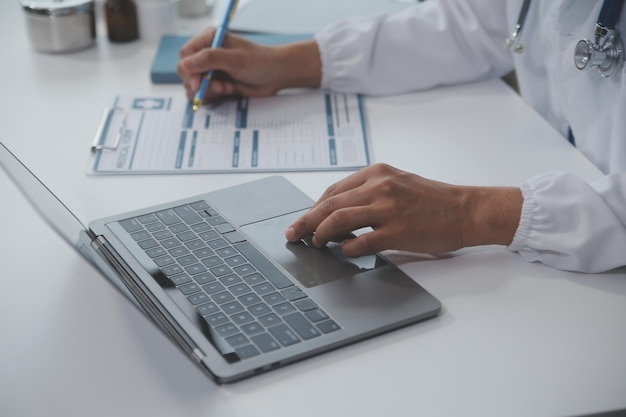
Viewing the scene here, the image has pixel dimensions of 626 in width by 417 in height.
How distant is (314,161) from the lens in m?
1.13

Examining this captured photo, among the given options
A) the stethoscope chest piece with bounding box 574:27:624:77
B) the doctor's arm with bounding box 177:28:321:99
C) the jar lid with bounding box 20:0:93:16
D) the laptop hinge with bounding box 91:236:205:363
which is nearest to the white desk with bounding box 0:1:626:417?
the laptop hinge with bounding box 91:236:205:363

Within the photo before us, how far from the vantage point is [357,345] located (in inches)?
30.3

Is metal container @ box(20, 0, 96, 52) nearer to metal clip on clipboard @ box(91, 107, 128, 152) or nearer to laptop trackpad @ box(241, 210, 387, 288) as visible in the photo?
metal clip on clipboard @ box(91, 107, 128, 152)

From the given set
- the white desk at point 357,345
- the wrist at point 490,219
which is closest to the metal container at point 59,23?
the white desk at point 357,345

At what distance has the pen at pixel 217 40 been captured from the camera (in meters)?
1.26

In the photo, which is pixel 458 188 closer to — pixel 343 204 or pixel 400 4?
pixel 343 204

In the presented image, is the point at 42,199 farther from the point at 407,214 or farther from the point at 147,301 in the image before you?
the point at 407,214

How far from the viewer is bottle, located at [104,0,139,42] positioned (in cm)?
150

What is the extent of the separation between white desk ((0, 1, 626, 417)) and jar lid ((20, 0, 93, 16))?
37cm

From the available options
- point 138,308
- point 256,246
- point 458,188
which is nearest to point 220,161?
point 256,246

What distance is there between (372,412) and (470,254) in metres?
0.30

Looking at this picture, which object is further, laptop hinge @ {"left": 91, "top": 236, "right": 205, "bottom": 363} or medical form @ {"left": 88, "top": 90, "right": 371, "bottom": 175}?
medical form @ {"left": 88, "top": 90, "right": 371, "bottom": 175}

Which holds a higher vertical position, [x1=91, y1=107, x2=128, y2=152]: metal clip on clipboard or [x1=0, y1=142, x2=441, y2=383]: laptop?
[x1=91, y1=107, x2=128, y2=152]: metal clip on clipboard

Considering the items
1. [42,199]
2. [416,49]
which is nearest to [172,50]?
[416,49]
